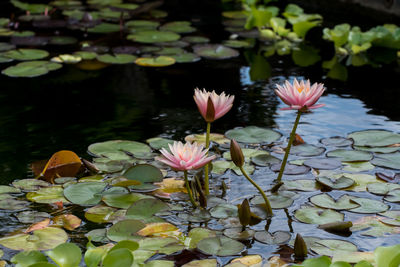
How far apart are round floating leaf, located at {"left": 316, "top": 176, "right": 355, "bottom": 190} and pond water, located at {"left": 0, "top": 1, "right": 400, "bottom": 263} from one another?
7 centimetres

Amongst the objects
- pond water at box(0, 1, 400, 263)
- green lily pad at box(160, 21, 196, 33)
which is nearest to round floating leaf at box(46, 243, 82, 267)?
pond water at box(0, 1, 400, 263)

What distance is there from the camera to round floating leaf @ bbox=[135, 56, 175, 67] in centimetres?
344

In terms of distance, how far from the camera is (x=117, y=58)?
3.54 m

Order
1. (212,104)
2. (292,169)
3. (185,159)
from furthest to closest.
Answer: (292,169) < (212,104) < (185,159)

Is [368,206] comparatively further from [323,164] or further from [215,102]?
[215,102]

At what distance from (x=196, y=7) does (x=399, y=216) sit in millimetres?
3391

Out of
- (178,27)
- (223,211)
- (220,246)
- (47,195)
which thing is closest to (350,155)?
(223,211)

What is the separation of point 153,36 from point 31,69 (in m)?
0.93

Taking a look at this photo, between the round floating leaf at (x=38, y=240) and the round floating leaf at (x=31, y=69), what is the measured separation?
1.70m

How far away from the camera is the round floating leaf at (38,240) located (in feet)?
5.40

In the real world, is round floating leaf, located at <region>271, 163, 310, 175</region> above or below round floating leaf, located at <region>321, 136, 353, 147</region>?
below

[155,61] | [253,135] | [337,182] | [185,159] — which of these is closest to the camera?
[185,159]

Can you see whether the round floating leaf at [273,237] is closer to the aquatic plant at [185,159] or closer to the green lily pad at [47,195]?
the aquatic plant at [185,159]

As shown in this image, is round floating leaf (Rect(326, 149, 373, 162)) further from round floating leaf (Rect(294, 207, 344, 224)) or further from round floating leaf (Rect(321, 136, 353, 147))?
round floating leaf (Rect(294, 207, 344, 224))
